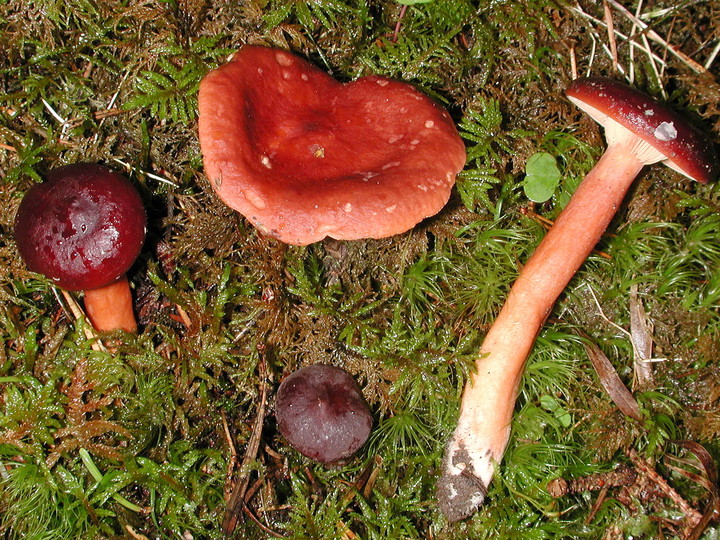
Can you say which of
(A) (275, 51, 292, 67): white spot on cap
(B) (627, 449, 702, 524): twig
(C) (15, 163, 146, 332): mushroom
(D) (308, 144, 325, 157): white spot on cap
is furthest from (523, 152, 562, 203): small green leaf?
(C) (15, 163, 146, 332): mushroom

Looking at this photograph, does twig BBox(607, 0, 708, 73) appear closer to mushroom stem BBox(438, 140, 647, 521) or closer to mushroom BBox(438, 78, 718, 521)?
mushroom BBox(438, 78, 718, 521)

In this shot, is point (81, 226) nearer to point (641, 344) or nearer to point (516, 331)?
point (516, 331)

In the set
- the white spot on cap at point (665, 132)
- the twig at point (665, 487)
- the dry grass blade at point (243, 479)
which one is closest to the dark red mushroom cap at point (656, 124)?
the white spot on cap at point (665, 132)

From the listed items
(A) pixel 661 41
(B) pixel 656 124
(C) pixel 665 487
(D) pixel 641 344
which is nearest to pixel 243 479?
(C) pixel 665 487

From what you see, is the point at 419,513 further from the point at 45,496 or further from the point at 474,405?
the point at 45,496

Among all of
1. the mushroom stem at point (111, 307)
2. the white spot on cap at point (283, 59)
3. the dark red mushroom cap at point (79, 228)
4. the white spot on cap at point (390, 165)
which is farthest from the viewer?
the mushroom stem at point (111, 307)

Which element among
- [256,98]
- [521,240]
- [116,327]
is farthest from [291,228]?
[521,240]

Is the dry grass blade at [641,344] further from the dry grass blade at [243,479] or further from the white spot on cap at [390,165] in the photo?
the dry grass blade at [243,479]
